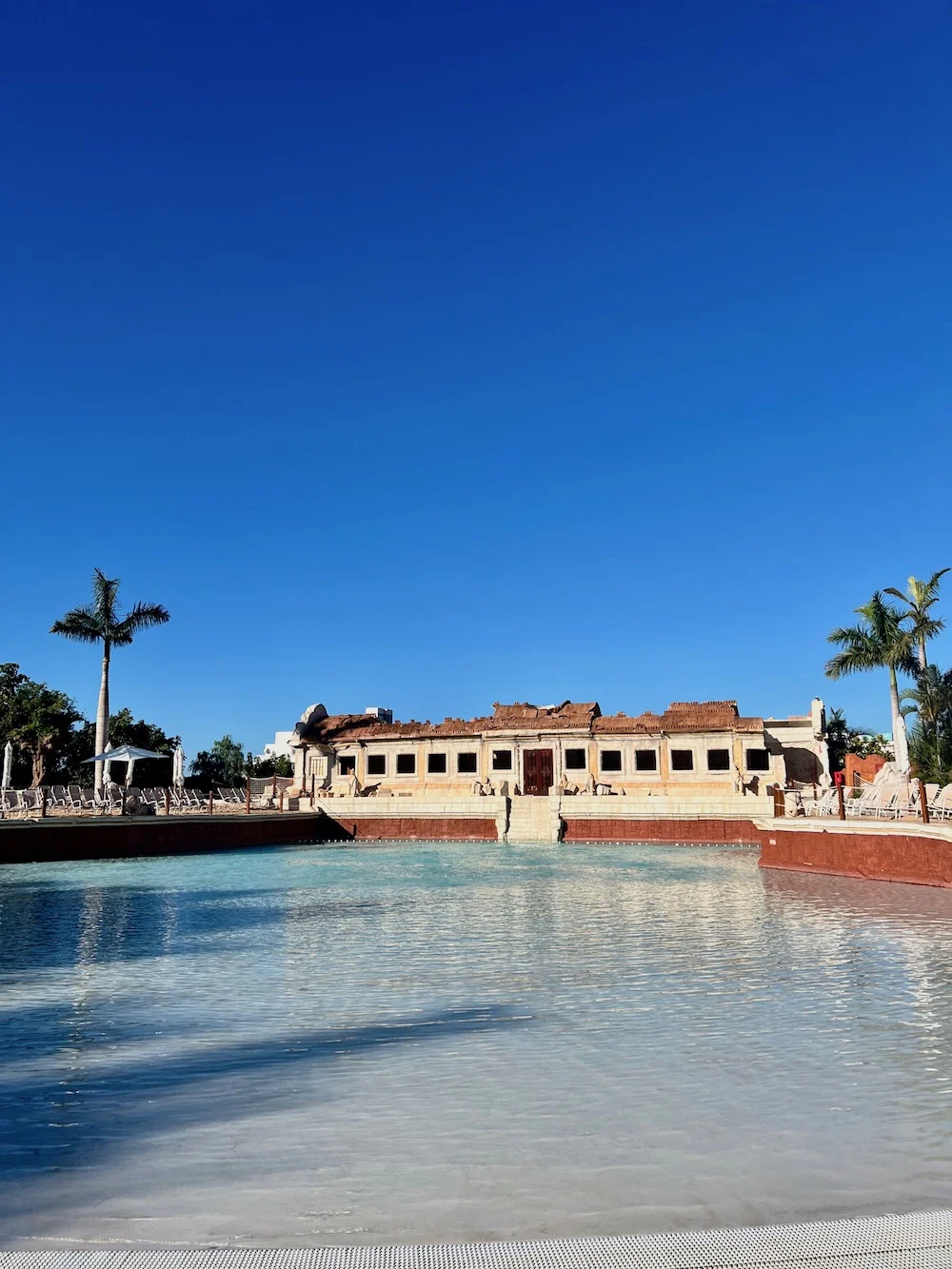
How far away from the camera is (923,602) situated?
34.2 m

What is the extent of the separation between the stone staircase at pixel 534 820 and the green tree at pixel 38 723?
23.6m

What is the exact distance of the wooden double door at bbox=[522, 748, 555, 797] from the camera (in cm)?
4472

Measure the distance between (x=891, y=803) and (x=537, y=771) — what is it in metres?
24.6

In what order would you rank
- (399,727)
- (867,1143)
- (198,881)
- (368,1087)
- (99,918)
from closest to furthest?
(867,1143), (368,1087), (99,918), (198,881), (399,727)

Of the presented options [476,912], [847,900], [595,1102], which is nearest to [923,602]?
[847,900]

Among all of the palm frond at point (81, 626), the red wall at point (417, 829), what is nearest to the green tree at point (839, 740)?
the red wall at point (417, 829)

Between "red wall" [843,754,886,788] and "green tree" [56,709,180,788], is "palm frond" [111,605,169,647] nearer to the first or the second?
"green tree" [56,709,180,788]

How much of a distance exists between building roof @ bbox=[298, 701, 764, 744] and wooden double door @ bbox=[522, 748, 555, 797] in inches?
48.3

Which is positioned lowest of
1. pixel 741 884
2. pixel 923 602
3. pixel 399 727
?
pixel 741 884

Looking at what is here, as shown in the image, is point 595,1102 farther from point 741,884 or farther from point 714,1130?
point 741,884

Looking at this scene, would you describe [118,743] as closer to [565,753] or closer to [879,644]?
[565,753]

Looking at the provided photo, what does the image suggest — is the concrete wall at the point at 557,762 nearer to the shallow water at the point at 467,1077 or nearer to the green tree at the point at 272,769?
the green tree at the point at 272,769

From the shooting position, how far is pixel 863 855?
20.0m

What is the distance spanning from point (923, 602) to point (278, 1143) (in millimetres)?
34123
